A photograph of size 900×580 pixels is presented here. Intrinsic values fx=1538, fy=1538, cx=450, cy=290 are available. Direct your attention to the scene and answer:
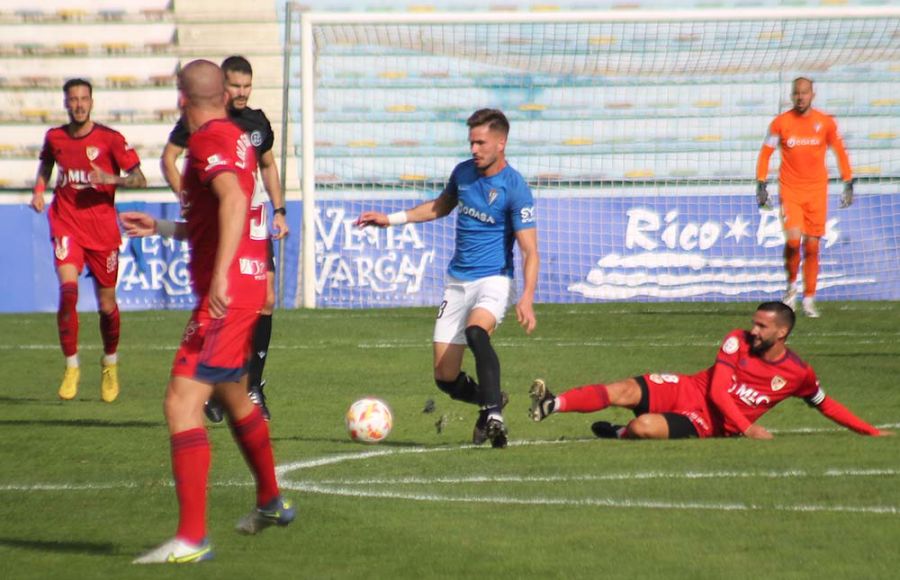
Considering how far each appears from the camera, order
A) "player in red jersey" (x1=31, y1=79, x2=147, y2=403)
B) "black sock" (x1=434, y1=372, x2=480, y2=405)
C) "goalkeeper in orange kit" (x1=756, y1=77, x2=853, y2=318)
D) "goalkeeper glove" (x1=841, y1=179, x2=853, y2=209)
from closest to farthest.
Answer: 1. "black sock" (x1=434, y1=372, x2=480, y2=405)
2. "player in red jersey" (x1=31, y1=79, x2=147, y2=403)
3. "goalkeeper glove" (x1=841, y1=179, x2=853, y2=209)
4. "goalkeeper in orange kit" (x1=756, y1=77, x2=853, y2=318)

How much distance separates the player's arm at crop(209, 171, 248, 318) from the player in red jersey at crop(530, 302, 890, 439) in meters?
3.23

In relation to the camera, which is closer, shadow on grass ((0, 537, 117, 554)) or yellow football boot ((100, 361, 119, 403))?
shadow on grass ((0, 537, 117, 554))

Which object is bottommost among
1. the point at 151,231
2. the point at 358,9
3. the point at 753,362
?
the point at 753,362

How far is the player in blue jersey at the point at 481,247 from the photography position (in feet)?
27.8

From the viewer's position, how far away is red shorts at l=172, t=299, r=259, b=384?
18.3 ft

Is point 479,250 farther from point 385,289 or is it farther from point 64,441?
point 385,289

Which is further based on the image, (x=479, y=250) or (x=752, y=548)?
(x=479, y=250)

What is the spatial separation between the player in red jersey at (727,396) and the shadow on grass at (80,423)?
265 cm

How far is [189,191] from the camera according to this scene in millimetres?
5766

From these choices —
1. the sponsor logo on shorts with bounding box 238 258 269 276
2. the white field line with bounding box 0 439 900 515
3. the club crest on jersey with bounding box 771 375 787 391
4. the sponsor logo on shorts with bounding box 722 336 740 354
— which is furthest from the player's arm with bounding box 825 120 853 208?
the sponsor logo on shorts with bounding box 238 258 269 276

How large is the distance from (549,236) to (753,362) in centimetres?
1013

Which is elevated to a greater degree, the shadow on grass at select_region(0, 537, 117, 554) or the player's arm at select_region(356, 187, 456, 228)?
the player's arm at select_region(356, 187, 456, 228)

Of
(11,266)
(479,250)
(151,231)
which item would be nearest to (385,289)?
(11,266)

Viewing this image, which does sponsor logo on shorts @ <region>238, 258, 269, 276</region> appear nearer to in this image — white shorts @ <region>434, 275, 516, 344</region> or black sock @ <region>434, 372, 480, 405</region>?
white shorts @ <region>434, 275, 516, 344</region>
